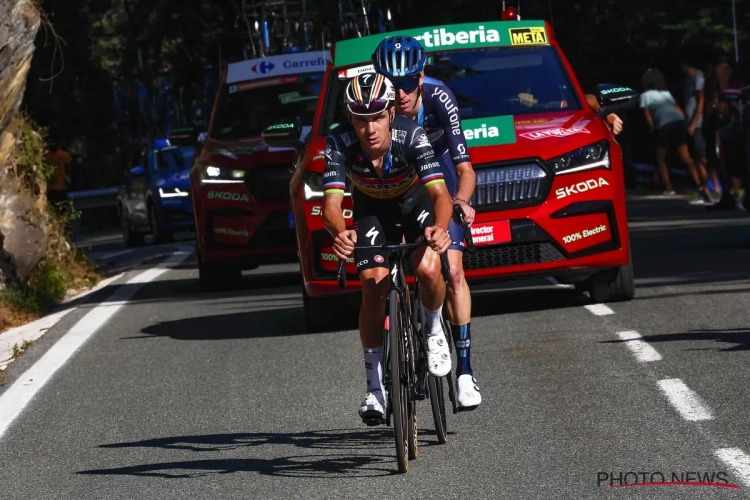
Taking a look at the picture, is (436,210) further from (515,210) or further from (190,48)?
(190,48)

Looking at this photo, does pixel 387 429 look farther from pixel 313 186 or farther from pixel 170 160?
pixel 170 160

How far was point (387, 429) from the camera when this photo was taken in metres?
8.38

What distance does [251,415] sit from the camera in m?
8.95

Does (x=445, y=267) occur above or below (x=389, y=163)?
below

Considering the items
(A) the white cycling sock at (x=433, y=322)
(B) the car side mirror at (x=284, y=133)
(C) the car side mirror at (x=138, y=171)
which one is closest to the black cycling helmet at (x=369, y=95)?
(A) the white cycling sock at (x=433, y=322)

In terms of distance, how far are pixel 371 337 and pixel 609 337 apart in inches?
135

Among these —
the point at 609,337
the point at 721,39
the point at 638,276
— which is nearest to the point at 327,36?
the point at 721,39

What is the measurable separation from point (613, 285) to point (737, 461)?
18.3ft

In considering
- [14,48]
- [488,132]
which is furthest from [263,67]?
[488,132]

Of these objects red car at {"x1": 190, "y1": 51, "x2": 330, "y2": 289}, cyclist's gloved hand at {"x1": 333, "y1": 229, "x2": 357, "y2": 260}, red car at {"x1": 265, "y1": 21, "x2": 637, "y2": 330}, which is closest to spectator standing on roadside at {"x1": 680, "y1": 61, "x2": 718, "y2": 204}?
red car at {"x1": 190, "y1": 51, "x2": 330, "y2": 289}

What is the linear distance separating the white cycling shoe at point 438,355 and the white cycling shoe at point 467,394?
26cm

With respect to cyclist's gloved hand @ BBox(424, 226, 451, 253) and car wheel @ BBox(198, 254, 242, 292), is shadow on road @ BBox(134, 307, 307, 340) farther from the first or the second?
cyclist's gloved hand @ BBox(424, 226, 451, 253)

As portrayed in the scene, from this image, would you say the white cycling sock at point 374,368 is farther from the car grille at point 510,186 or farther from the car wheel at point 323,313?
the car wheel at point 323,313

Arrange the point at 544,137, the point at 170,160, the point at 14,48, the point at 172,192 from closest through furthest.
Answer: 1. the point at 544,137
2. the point at 14,48
3. the point at 172,192
4. the point at 170,160
